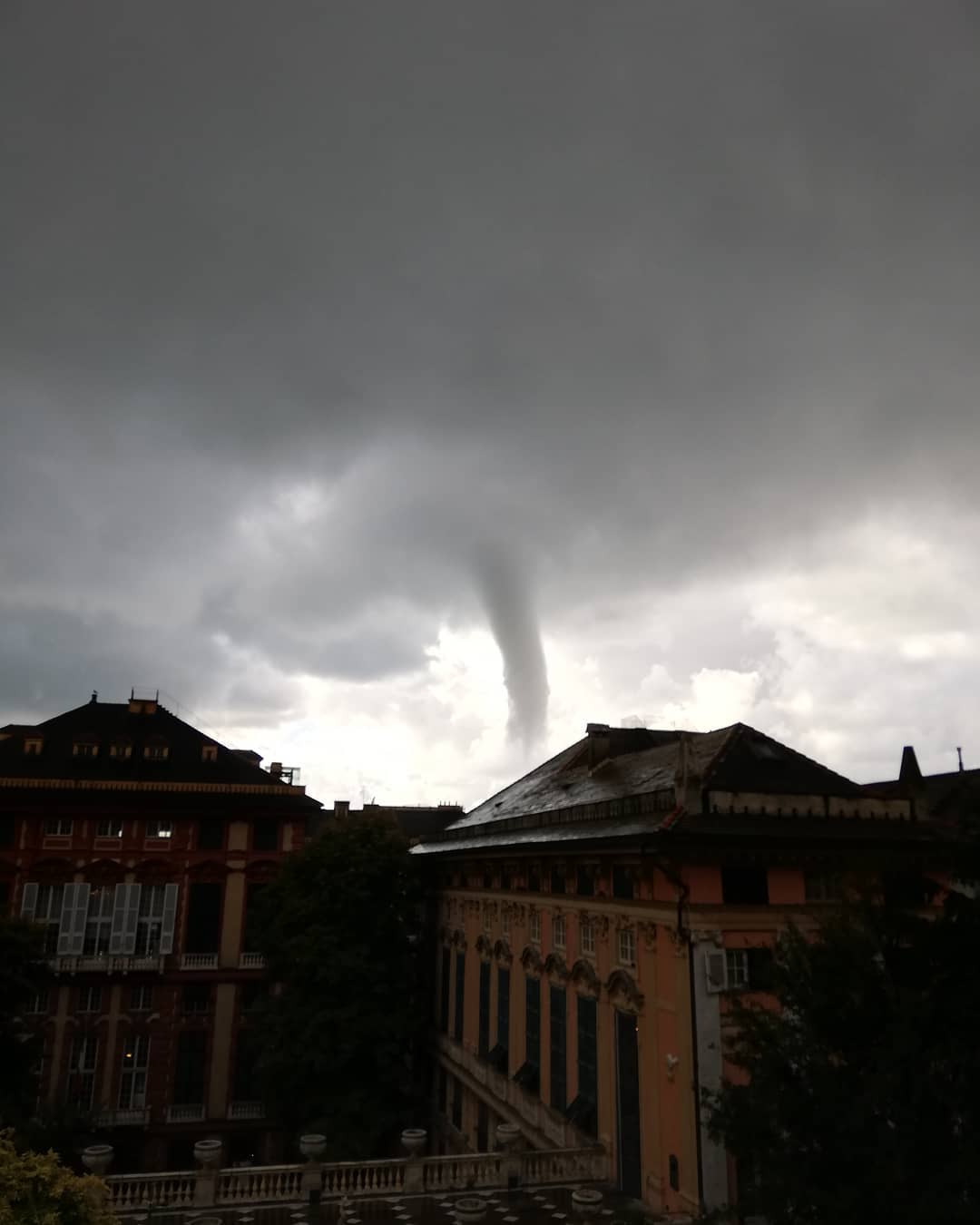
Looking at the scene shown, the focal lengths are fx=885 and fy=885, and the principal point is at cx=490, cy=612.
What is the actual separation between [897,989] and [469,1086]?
91.5 ft

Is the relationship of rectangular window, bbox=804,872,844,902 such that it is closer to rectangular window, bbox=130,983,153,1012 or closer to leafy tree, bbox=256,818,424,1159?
leafy tree, bbox=256,818,424,1159

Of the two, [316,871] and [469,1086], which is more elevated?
[316,871]

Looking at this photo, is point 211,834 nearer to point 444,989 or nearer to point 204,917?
point 204,917

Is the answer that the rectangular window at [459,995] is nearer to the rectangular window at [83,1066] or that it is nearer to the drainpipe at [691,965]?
the drainpipe at [691,965]

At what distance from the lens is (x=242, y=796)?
51344 millimetres

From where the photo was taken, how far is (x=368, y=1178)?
24062 mm

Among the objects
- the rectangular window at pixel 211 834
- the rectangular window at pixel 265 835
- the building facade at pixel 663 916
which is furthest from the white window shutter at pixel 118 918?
the building facade at pixel 663 916

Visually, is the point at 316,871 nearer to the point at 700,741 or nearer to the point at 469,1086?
the point at 469,1086

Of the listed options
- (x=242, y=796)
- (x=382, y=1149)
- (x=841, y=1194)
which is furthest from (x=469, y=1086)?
(x=841, y=1194)

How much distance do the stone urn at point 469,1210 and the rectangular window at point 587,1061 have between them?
5116mm

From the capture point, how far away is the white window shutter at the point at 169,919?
48.6 m

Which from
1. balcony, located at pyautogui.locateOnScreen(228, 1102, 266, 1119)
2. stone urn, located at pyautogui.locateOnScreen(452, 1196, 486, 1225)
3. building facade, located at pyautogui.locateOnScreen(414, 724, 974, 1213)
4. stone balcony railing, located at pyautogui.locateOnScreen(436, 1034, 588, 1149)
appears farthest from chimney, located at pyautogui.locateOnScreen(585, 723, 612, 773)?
balcony, located at pyautogui.locateOnScreen(228, 1102, 266, 1119)

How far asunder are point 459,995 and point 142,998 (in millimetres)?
19538

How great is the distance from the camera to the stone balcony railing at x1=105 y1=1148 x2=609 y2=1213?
2317cm
